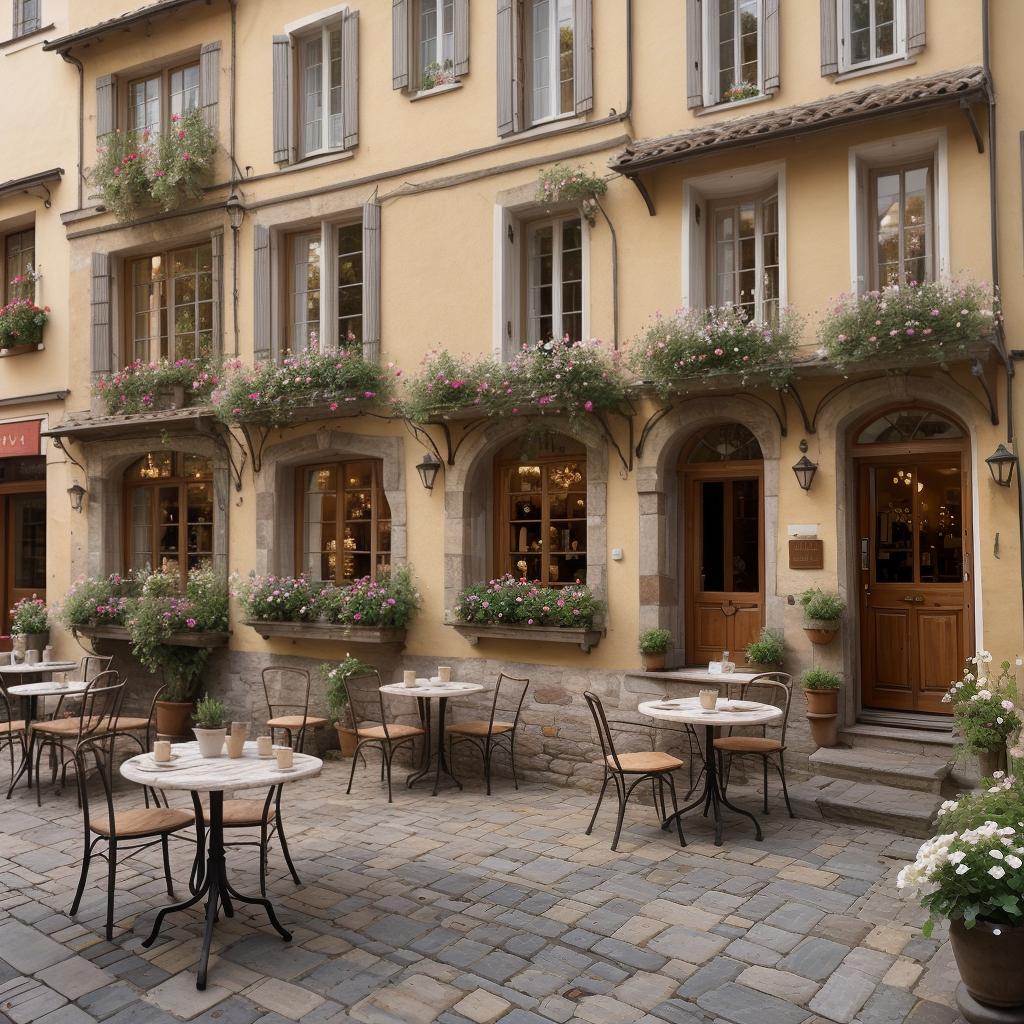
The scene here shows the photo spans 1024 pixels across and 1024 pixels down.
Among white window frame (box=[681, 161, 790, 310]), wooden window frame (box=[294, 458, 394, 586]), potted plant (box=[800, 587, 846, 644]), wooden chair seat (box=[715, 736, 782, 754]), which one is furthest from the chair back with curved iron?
wooden window frame (box=[294, 458, 394, 586])

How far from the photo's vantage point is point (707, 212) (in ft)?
27.2

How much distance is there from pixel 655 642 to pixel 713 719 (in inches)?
71.2

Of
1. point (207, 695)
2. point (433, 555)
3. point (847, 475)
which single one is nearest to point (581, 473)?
point (433, 555)

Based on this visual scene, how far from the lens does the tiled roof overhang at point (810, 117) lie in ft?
21.8

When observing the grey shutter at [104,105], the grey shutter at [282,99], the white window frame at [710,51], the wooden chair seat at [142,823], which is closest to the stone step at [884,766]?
the wooden chair seat at [142,823]

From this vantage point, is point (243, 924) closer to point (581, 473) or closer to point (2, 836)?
point (2, 836)

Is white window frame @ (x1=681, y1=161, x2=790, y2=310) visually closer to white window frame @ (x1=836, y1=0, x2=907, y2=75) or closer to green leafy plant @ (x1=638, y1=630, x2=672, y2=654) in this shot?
white window frame @ (x1=836, y1=0, x2=907, y2=75)

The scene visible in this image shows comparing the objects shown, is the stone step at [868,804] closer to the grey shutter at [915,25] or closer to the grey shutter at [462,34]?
the grey shutter at [915,25]

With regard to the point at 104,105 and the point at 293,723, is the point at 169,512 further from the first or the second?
the point at 104,105

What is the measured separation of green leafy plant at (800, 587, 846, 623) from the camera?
721 cm

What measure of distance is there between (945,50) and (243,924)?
7327mm

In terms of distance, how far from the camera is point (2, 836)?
22.0 ft

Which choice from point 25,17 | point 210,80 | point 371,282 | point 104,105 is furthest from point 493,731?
point 25,17

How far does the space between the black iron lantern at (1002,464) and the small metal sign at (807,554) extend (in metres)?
1.29
